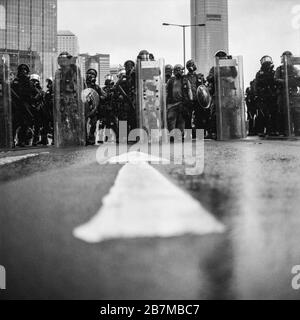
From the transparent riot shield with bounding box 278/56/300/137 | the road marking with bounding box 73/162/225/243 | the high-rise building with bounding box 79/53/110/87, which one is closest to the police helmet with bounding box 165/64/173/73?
the high-rise building with bounding box 79/53/110/87

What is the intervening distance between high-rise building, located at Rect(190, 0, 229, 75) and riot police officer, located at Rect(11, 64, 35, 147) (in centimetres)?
91

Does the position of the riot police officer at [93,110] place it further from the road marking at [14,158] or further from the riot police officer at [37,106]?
the road marking at [14,158]

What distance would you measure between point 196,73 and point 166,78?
14.7 inches

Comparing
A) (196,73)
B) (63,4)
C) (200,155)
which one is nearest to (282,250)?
(200,155)

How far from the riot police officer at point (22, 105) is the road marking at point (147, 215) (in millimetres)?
1074

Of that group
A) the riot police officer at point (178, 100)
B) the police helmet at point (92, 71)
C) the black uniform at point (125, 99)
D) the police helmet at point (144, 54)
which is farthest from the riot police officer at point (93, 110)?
the riot police officer at point (178, 100)

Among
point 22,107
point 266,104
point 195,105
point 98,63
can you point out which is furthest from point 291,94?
point 22,107

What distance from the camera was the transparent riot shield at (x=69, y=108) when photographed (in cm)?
283

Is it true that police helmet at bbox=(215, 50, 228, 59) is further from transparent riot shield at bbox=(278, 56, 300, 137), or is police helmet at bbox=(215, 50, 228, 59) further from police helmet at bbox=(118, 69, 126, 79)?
police helmet at bbox=(118, 69, 126, 79)

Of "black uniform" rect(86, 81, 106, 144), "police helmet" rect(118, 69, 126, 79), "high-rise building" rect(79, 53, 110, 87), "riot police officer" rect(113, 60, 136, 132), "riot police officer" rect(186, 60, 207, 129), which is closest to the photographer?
"high-rise building" rect(79, 53, 110, 87)

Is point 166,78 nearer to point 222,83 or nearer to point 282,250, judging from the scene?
point 222,83

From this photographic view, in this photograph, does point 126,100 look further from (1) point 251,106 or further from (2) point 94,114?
(1) point 251,106

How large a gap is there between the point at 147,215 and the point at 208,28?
2.89 feet

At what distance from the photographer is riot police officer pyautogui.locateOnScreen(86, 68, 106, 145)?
2512 millimetres
